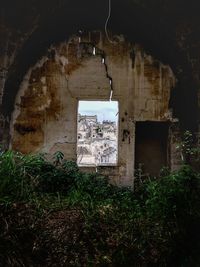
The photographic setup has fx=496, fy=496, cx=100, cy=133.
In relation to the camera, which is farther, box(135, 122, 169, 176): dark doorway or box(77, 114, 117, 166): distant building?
box(135, 122, 169, 176): dark doorway

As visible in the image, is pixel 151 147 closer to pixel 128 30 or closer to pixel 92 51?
pixel 92 51

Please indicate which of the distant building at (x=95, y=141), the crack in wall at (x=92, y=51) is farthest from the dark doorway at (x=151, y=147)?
the crack in wall at (x=92, y=51)

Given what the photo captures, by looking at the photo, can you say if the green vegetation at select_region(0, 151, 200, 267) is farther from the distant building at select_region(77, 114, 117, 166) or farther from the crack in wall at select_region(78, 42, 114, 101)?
the crack in wall at select_region(78, 42, 114, 101)

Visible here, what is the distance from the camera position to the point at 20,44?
8.91 m

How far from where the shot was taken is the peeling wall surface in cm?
886

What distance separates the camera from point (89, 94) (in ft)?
29.2

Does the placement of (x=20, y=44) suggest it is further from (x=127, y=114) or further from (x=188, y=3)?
(x=188, y=3)

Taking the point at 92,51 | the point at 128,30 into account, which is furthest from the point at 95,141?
the point at 128,30

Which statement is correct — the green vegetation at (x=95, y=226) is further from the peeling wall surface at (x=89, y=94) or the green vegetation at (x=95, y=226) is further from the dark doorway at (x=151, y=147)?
the dark doorway at (x=151, y=147)

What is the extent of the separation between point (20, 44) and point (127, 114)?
7.53 feet

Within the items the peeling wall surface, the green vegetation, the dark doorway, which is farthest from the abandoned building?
the green vegetation

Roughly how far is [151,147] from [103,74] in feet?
5.38

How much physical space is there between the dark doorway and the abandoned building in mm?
257

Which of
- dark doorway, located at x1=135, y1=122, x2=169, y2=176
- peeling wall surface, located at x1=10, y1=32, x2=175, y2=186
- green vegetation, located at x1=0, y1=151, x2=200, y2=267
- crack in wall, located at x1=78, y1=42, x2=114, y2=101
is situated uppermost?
Result: crack in wall, located at x1=78, y1=42, x2=114, y2=101
